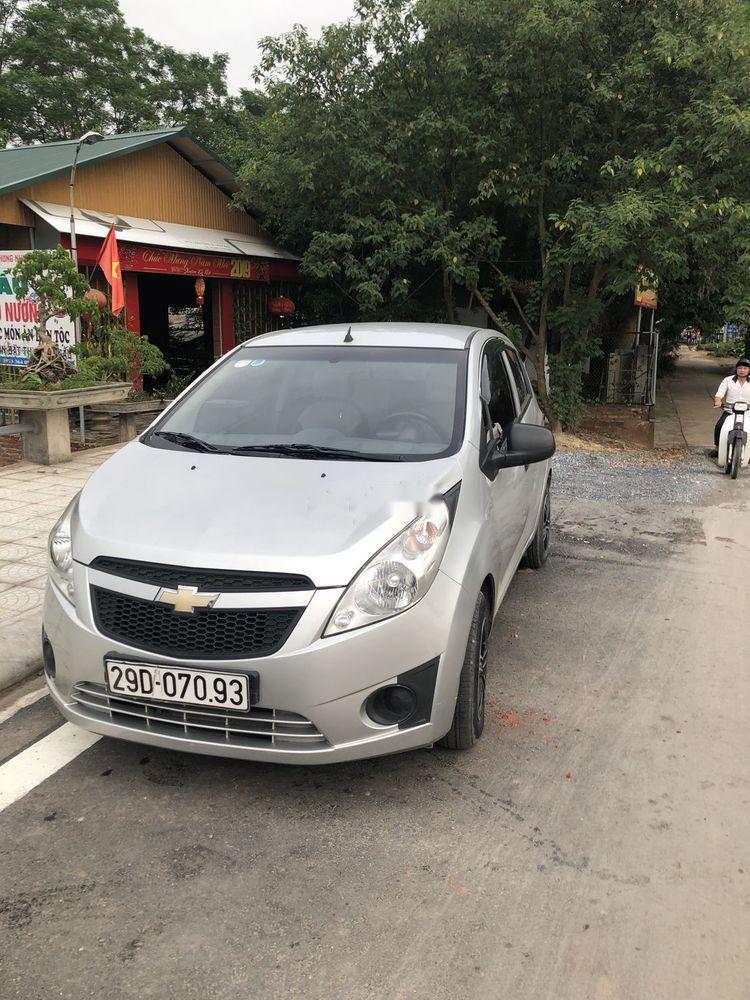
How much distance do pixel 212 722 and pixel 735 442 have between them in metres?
8.81

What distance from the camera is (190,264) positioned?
614 inches

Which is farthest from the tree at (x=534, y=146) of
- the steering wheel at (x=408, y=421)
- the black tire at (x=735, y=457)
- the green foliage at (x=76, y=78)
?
the green foliage at (x=76, y=78)

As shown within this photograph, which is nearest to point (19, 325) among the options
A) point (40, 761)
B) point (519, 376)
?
point (519, 376)

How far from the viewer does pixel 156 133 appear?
15.0 m

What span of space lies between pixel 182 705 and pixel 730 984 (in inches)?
72.4

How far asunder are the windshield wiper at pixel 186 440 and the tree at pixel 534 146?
8334mm

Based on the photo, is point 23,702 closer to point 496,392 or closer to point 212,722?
point 212,722

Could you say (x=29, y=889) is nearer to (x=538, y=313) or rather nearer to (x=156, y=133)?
(x=538, y=313)

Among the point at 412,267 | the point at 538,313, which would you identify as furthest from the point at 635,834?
the point at 412,267

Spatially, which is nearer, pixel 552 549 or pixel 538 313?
pixel 552 549

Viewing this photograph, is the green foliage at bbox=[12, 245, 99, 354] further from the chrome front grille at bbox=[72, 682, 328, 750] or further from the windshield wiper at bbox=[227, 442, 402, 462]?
the chrome front grille at bbox=[72, 682, 328, 750]

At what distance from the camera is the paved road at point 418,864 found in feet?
7.53

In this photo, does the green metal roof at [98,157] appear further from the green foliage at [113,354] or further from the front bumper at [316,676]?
the front bumper at [316,676]

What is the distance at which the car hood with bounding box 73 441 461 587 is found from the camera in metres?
2.88
